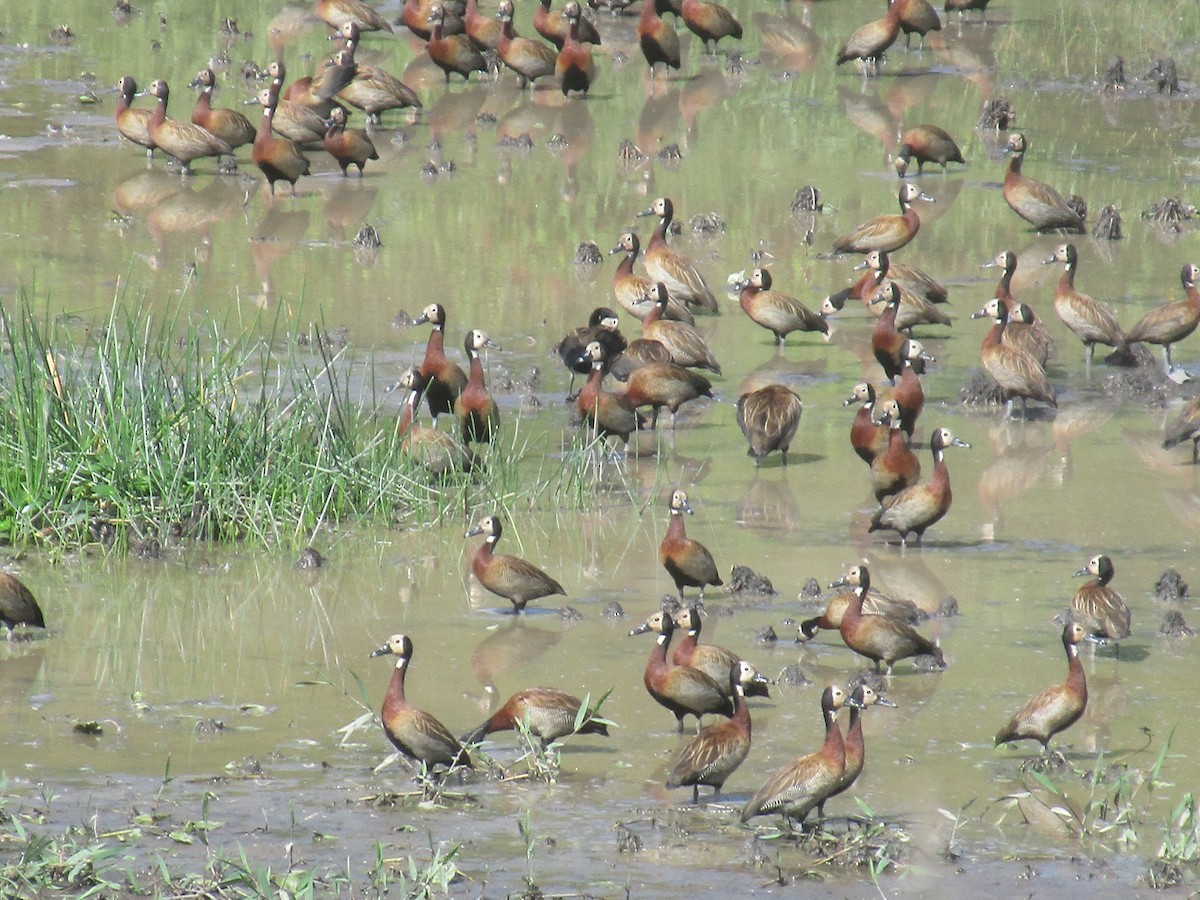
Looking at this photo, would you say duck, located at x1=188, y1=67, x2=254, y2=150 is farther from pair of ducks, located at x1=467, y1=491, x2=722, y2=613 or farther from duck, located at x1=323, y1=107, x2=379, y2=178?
pair of ducks, located at x1=467, y1=491, x2=722, y2=613

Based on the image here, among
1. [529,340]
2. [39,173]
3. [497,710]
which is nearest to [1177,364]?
[529,340]

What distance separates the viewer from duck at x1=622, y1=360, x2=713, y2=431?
492 inches

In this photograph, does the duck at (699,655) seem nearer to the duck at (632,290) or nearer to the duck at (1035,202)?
the duck at (632,290)

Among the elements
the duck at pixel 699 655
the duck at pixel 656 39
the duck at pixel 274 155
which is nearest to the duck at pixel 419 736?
the duck at pixel 699 655

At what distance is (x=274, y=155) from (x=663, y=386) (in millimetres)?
6092

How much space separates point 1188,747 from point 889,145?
12.7 meters

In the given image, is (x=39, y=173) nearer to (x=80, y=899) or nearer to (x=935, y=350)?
(x=935, y=350)

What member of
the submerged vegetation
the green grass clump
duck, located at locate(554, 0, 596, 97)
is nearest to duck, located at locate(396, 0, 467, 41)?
duck, located at locate(554, 0, 596, 97)

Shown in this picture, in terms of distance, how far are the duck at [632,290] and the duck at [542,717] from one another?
6661 millimetres

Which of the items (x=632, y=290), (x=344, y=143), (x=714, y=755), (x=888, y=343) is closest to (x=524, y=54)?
(x=344, y=143)

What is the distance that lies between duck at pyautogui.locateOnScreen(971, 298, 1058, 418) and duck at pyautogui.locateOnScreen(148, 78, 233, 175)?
7807mm

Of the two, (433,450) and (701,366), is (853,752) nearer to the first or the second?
(433,450)

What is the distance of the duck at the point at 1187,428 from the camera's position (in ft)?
39.3

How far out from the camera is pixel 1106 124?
21125 mm
